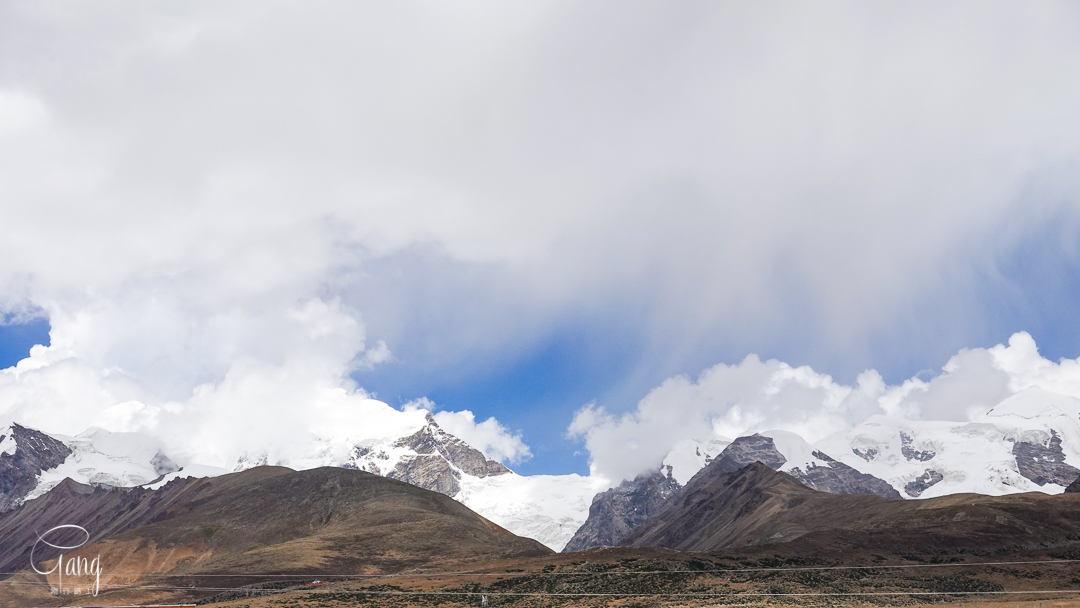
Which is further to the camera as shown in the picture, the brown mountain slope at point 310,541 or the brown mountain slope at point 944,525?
the brown mountain slope at point 310,541

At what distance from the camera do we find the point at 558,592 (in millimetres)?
87500

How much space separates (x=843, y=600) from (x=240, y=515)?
15629 cm

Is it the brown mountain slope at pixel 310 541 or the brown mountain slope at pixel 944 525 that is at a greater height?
the brown mountain slope at pixel 310 541

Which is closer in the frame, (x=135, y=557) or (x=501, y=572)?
(x=501, y=572)

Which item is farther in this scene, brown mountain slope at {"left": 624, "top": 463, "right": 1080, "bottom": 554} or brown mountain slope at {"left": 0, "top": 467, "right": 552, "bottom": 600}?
brown mountain slope at {"left": 0, "top": 467, "right": 552, "bottom": 600}

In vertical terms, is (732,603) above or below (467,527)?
below

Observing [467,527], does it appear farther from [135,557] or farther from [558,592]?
[558,592]

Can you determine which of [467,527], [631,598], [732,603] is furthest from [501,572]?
[467,527]

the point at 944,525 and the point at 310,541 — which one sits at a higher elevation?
the point at 310,541

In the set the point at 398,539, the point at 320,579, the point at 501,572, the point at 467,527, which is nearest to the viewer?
the point at 501,572

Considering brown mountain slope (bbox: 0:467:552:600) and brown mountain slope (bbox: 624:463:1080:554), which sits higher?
brown mountain slope (bbox: 0:467:552:600)

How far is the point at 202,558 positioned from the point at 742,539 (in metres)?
120

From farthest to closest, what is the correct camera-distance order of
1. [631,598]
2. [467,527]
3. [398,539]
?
1. [467,527]
2. [398,539]
3. [631,598]

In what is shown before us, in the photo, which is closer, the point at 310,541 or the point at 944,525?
the point at 944,525
